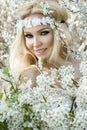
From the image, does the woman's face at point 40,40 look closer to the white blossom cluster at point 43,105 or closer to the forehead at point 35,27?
the forehead at point 35,27

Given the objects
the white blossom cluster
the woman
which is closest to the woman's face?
the woman

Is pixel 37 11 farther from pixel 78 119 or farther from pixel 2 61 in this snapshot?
pixel 2 61

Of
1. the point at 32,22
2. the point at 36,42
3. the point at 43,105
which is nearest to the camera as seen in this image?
the point at 43,105

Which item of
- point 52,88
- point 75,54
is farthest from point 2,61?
point 52,88

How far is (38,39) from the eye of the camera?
9.53 feet

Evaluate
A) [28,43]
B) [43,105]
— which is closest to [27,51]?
[28,43]

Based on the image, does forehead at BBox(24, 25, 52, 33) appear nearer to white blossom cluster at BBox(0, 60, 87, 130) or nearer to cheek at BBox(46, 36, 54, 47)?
cheek at BBox(46, 36, 54, 47)

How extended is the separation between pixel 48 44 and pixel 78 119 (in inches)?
78.0

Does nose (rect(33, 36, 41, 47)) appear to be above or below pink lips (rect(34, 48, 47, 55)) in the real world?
above

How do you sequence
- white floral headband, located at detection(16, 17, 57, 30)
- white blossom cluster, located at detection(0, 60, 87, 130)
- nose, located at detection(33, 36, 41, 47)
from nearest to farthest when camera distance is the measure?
1. white blossom cluster, located at detection(0, 60, 87, 130)
2. nose, located at detection(33, 36, 41, 47)
3. white floral headband, located at detection(16, 17, 57, 30)

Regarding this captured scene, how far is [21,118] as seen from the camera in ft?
3.68

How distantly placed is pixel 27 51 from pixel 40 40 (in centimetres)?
24

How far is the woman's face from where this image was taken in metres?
2.91

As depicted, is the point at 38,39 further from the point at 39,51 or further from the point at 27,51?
the point at 27,51
